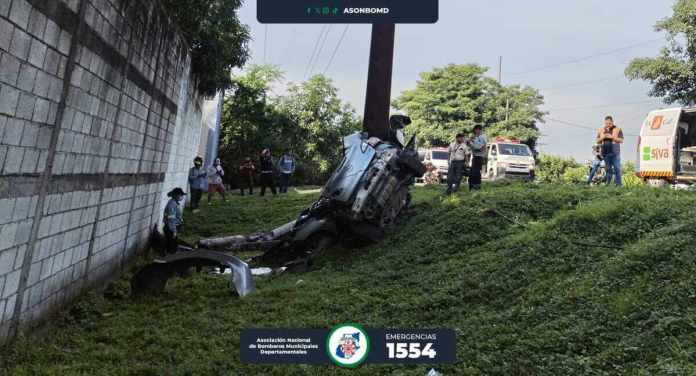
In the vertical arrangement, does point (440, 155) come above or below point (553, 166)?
below

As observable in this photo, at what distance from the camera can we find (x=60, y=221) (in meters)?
5.48

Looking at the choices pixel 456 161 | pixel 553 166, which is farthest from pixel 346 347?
pixel 553 166

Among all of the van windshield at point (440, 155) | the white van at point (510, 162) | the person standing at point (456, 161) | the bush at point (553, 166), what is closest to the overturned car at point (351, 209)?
the person standing at point (456, 161)

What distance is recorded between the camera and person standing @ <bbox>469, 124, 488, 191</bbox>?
12.1 meters

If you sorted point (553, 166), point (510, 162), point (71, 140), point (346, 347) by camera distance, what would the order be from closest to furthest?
point (346, 347) → point (71, 140) → point (510, 162) → point (553, 166)

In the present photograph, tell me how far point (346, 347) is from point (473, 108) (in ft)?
130

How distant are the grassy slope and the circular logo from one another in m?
0.39

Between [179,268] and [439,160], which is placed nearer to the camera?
[179,268]

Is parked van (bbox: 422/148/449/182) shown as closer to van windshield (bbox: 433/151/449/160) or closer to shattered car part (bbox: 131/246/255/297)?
van windshield (bbox: 433/151/449/160)

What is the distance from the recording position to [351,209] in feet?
31.3

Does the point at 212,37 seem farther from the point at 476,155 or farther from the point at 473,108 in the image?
the point at 473,108

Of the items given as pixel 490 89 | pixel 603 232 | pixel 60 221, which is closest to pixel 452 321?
pixel 603 232

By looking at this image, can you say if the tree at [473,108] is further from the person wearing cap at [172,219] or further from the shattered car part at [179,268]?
the shattered car part at [179,268]

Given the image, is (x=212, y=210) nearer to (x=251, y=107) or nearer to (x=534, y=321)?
(x=534, y=321)
